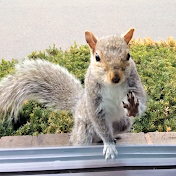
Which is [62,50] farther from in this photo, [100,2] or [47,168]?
[47,168]

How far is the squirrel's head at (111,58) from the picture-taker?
88cm

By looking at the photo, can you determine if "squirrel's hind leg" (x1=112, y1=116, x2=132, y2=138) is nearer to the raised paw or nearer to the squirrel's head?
the raised paw

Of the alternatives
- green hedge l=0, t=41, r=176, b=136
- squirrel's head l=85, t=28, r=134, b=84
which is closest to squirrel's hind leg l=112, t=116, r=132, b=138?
green hedge l=0, t=41, r=176, b=136

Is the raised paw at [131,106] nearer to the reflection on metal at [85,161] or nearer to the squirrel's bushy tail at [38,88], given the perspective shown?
the reflection on metal at [85,161]

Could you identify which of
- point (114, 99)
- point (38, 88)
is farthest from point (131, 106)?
point (38, 88)

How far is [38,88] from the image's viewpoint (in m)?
1.45

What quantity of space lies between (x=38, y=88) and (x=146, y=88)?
0.64 m

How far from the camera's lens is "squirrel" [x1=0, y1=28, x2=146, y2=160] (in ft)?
2.99

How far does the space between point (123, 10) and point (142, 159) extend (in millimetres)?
1438

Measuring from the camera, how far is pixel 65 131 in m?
1.55

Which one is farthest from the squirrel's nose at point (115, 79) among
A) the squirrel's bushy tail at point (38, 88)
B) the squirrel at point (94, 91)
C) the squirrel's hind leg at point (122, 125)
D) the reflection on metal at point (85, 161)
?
the squirrel's bushy tail at point (38, 88)

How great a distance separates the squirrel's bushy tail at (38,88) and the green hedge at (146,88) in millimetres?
86

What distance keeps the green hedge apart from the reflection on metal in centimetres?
55

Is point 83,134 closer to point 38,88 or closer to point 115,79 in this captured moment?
point 38,88
